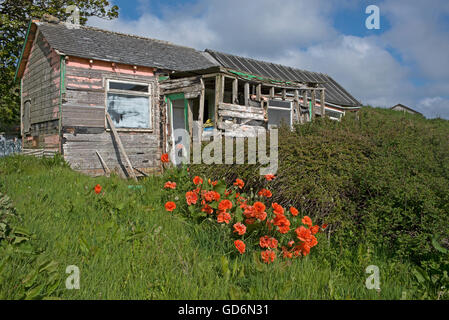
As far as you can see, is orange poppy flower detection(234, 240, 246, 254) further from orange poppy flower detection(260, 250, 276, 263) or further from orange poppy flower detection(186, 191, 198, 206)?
orange poppy flower detection(186, 191, 198, 206)

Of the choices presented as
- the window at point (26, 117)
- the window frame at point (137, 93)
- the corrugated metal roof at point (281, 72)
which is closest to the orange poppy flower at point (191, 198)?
the window frame at point (137, 93)

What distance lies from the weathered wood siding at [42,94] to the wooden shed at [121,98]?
0.03 m

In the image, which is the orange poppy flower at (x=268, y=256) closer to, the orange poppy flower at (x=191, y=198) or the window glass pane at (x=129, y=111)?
the orange poppy flower at (x=191, y=198)

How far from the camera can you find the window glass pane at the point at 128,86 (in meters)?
10.4

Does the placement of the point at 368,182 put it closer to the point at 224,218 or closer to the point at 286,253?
the point at 286,253

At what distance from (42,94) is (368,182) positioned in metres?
10.6

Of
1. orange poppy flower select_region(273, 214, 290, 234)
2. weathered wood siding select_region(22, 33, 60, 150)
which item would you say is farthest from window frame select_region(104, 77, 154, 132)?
orange poppy flower select_region(273, 214, 290, 234)

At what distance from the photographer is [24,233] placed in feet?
10.0

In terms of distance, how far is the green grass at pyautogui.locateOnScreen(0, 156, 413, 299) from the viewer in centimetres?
262

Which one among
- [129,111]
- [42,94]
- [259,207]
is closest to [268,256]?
[259,207]

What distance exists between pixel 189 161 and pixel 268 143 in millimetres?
1513

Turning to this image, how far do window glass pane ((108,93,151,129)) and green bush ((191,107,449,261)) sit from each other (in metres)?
5.72

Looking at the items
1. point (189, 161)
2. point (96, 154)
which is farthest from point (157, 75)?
point (189, 161)
